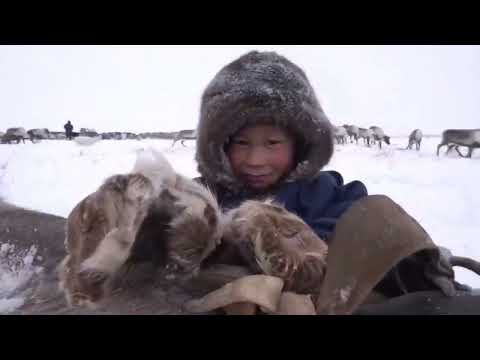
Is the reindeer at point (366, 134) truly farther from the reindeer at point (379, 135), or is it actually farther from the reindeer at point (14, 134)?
the reindeer at point (14, 134)

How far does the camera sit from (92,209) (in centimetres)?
85

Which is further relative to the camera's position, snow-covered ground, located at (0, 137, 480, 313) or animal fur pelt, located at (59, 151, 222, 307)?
snow-covered ground, located at (0, 137, 480, 313)

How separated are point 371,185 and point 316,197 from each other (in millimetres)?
5022

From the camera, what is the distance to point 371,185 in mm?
6309

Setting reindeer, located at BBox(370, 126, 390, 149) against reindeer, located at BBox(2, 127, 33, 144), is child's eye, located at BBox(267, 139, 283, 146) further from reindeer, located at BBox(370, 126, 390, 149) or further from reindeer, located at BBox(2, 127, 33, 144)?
reindeer, located at BBox(2, 127, 33, 144)

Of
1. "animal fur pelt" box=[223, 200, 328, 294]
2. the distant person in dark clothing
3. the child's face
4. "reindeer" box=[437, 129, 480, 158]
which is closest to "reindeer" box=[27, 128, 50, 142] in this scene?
the distant person in dark clothing

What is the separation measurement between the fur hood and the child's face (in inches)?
1.7

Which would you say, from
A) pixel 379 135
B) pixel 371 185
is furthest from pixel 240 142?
pixel 379 135

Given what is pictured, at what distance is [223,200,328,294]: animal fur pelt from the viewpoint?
86 centimetres

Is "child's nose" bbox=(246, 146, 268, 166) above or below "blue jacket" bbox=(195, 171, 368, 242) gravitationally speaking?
above

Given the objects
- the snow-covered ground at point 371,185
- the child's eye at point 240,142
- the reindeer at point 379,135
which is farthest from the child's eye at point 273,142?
the reindeer at point 379,135

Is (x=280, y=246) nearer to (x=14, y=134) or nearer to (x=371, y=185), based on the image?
(x=371, y=185)

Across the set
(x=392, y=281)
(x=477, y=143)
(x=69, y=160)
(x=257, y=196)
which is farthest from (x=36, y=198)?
(x=477, y=143)
